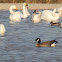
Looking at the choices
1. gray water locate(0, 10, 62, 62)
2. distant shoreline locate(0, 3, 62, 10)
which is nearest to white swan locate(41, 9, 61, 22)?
gray water locate(0, 10, 62, 62)

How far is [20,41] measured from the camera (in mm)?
16062

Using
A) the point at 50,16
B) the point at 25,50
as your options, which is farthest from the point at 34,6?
the point at 25,50

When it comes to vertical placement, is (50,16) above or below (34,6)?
above

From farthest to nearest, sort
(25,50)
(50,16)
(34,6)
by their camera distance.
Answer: (34,6) < (50,16) < (25,50)

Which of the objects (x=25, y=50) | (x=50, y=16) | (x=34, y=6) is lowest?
(x=34, y=6)

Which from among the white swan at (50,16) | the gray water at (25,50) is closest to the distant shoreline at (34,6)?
the white swan at (50,16)

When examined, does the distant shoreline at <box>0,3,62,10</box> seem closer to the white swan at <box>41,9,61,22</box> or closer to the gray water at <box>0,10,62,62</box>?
the white swan at <box>41,9,61,22</box>

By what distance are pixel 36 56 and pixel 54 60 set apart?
3.20ft

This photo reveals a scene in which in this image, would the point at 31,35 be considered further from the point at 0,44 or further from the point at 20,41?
the point at 0,44

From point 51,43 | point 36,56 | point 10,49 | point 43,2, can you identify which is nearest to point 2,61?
point 36,56

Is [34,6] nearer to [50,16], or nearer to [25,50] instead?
[50,16]

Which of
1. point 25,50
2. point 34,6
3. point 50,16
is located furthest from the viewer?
point 34,6

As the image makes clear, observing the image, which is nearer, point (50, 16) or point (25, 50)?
point (25, 50)

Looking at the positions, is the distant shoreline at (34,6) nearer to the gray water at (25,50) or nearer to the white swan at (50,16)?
the white swan at (50,16)
